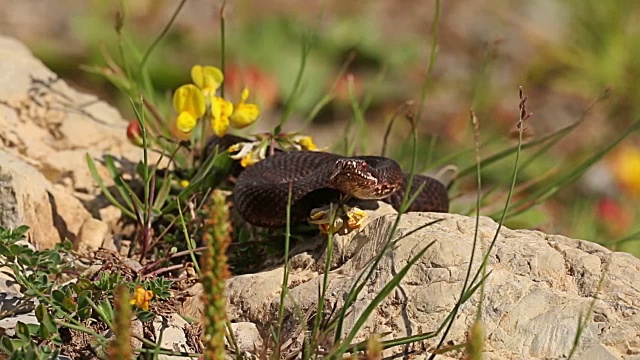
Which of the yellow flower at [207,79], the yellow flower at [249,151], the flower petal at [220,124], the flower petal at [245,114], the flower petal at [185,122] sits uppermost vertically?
the yellow flower at [207,79]

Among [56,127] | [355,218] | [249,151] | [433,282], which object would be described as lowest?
[433,282]

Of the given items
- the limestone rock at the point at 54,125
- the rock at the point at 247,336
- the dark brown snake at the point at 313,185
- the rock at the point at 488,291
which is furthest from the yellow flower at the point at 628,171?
the rock at the point at 247,336

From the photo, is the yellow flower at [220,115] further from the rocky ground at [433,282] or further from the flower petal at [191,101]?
the rocky ground at [433,282]

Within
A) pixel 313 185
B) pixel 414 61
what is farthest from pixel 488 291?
pixel 414 61

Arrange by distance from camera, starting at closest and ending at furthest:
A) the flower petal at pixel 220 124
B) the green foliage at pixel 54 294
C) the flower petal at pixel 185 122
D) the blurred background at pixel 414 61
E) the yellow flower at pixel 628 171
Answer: the green foliage at pixel 54 294
the flower petal at pixel 185 122
the flower petal at pixel 220 124
the yellow flower at pixel 628 171
the blurred background at pixel 414 61

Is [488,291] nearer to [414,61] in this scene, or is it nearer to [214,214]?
[214,214]

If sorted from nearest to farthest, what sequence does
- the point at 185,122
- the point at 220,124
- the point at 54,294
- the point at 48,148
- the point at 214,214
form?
the point at 214,214 → the point at 54,294 → the point at 185,122 → the point at 220,124 → the point at 48,148

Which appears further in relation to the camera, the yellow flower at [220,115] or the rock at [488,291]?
the yellow flower at [220,115]

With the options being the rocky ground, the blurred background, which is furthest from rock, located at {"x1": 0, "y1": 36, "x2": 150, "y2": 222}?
the blurred background

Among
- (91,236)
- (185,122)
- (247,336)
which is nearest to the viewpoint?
(247,336)
